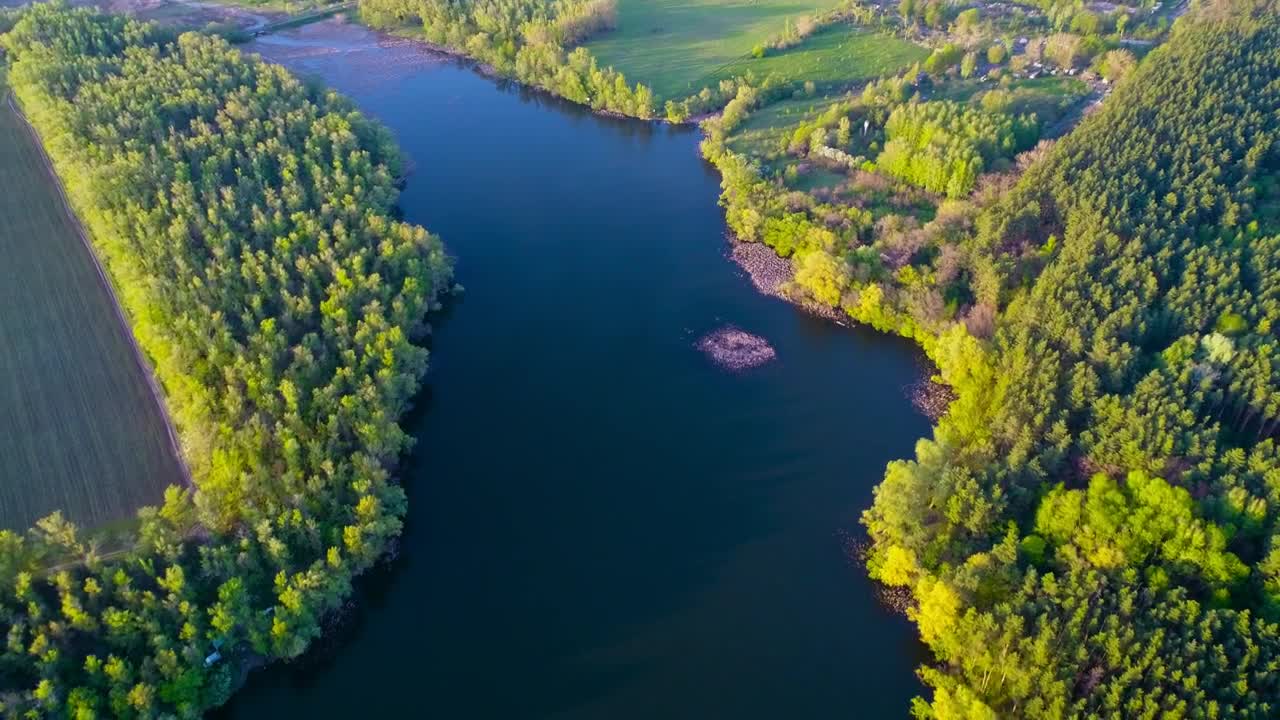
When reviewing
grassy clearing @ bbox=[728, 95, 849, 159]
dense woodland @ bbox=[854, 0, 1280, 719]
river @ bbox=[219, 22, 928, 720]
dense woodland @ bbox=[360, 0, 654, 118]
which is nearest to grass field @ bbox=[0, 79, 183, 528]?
river @ bbox=[219, 22, 928, 720]

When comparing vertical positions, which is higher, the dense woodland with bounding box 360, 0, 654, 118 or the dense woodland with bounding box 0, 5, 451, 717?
the dense woodland with bounding box 360, 0, 654, 118

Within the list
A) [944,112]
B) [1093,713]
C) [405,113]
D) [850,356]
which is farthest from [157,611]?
[944,112]

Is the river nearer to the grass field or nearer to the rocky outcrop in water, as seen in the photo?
the rocky outcrop in water

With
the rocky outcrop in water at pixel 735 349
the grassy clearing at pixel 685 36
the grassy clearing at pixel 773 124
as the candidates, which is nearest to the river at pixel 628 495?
the rocky outcrop in water at pixel 735 349

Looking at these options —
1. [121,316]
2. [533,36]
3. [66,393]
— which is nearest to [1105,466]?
[66,393]

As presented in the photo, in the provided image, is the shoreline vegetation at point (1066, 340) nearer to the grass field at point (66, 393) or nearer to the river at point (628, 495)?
the river at point (628, 495)

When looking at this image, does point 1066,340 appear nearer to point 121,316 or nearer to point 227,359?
point 227,359

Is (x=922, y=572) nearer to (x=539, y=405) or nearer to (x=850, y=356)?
(x=850, y=356)
